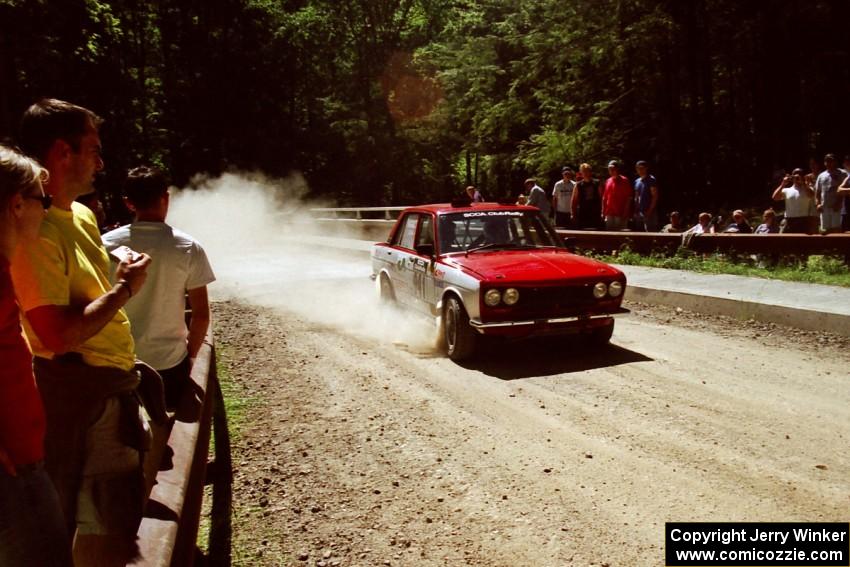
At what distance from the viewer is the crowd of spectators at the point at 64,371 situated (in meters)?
2.02

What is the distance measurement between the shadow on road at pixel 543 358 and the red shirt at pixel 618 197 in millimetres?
8185

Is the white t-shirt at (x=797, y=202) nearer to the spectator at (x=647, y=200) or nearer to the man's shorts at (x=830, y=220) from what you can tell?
the man's shorts at (x=830, y=220)

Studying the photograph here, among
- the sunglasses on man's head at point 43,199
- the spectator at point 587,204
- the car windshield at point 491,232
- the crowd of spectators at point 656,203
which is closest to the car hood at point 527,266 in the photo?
the car windshield at point 491,232

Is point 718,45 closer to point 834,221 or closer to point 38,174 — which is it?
point 834,221

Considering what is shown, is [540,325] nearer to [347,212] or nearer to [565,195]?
[565,195]

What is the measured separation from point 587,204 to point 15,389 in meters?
15.5

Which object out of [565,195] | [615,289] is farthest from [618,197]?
[615,289]

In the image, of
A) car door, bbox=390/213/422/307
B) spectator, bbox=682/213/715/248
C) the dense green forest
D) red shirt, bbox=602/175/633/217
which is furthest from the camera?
the dense green forest

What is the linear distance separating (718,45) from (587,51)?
4994mm

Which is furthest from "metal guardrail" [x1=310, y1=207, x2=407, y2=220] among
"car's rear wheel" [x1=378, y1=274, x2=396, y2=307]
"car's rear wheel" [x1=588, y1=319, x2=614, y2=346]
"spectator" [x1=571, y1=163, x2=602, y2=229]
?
"car's rear wheel" [x1=588, y1=319, x2=614, y2=346]

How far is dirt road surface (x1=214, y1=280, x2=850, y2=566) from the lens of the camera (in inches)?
163

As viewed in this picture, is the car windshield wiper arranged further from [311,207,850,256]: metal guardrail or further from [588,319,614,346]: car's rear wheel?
[588,319,614,346]: car's rear wheel

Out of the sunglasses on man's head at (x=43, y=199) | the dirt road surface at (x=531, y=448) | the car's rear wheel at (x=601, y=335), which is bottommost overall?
the dirt road surface at (x=531, y=448)

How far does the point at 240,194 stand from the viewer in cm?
4609
